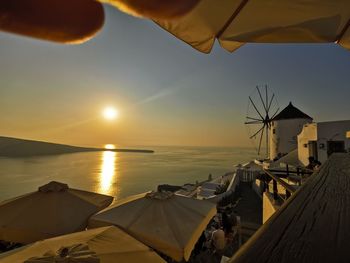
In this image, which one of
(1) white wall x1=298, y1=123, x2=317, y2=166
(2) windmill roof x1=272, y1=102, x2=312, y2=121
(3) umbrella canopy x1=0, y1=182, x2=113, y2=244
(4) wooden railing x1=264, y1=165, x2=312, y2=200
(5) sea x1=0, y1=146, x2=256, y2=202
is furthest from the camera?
→ (5) sea x1=0, y1=146, x2=256, y2=202

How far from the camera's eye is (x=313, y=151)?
14.8m

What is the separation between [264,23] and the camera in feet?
6.15

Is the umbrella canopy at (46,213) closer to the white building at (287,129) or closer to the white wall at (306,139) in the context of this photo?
the white wall at (306,139)

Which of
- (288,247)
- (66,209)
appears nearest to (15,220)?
(66,209)

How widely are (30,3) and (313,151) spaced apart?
58.2 feet

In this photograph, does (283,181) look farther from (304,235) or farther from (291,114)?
(291,114)

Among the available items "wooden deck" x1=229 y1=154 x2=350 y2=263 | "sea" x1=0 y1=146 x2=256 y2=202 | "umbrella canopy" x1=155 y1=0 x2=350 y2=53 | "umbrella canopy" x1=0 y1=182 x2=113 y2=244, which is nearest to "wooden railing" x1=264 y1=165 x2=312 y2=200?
"umbrella canopy" x1=155 y1=0 x2=350 y2=53

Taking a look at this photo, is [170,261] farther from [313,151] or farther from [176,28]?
[313,151]

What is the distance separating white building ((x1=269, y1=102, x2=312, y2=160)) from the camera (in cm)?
2635

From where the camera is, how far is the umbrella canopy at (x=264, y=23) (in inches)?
62.9

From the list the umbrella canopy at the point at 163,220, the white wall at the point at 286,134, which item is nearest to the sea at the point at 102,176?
the white wall at the point at 286,134

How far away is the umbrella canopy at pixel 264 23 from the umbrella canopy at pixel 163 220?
163 inches

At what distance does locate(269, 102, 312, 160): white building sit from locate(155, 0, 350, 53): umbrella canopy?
27652 mm

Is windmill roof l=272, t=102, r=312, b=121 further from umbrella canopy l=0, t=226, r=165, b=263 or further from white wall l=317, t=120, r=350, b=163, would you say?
umbrella canopy l=0, t=226, r=165, b=263
